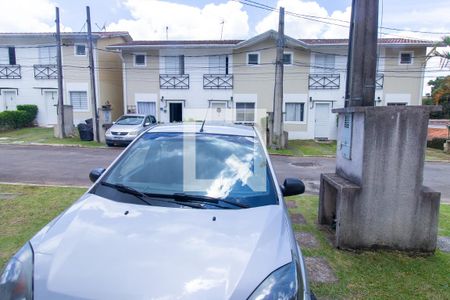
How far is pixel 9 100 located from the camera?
22.3 m

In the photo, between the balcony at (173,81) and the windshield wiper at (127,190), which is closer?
the windshield wiper at (127,190)

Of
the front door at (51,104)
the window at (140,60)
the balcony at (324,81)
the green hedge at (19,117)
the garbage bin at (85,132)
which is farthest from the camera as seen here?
the front door at (51,104)

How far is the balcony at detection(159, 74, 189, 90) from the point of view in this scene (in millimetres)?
20780

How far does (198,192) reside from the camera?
2705 millimetres

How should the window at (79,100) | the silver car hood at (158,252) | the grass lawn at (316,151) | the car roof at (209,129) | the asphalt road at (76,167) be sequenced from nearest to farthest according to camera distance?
1. the silver car hood at (158,252)
2. the car roof at (209,129)
3. the asphalt road at (76,167)
4. the grass lawn at (316,151)
5. the window at (79,100)

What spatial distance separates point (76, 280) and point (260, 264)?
38.1 inches

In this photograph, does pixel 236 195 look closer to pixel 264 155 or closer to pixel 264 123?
pixel 264 155

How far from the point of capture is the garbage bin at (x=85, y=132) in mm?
16875

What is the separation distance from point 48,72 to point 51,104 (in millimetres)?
2094

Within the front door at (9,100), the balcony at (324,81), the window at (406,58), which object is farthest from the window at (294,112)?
the front door at (9,100)

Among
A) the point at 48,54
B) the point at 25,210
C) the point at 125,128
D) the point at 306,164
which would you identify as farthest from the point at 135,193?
the point at 48,54

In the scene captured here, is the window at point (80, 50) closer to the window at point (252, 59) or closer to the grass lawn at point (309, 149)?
the window at point (252, 59)

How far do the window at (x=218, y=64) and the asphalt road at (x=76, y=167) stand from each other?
8.74m

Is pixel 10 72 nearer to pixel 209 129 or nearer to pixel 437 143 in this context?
pixel 209 129
